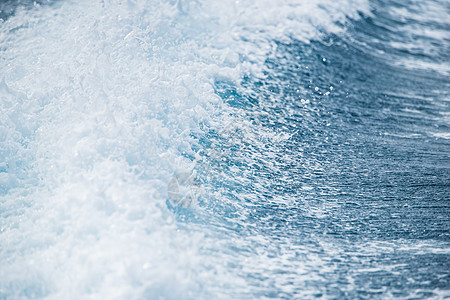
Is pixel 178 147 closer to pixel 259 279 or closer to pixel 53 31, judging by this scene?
pixel 259 279

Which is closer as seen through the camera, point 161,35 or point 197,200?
point 197,200

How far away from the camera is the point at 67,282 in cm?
222

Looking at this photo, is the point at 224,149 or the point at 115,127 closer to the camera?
the point at 115,127

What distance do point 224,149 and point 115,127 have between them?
97 centimetres

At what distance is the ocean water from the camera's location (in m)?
2.39

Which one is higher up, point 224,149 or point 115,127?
point 115,127

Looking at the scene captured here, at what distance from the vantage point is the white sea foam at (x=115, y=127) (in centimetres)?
230

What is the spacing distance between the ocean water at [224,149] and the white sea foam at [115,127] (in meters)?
0.01

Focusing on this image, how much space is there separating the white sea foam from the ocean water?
1cm

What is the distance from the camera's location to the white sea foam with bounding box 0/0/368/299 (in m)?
2.30

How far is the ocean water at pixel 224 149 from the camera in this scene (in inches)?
94.1

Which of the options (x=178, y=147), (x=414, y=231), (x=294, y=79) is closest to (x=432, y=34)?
(x=294, y=79)

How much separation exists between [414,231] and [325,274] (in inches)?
38.4

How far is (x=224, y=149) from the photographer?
3385mm
